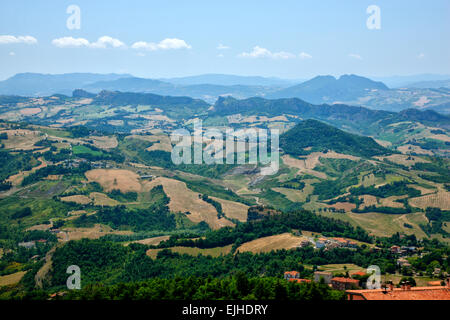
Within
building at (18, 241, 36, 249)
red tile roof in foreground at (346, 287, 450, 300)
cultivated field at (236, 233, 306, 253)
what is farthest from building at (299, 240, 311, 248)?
building at (18, 241, 36, 249)

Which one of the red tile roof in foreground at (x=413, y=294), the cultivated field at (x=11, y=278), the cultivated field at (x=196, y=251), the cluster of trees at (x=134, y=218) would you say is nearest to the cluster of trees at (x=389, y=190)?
the cluster of trees at (x=134, y=218)

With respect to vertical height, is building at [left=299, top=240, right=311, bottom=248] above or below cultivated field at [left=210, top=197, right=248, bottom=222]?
above

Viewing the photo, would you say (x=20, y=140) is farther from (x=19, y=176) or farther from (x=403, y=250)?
(x=403, y=250)

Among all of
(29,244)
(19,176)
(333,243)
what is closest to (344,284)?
(333,243)

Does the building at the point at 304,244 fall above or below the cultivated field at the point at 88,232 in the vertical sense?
above

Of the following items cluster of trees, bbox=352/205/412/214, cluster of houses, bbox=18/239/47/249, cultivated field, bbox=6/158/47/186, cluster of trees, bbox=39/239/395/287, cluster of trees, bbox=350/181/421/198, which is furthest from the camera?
cluster of trees, bbox=350/181/421/198

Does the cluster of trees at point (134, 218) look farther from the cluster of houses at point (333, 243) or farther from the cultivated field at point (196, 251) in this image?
the cluster of houses at point (333, 243)

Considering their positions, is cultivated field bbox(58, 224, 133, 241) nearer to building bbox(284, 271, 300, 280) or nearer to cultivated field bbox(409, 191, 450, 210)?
building bbox(284, 271, 300, 280)

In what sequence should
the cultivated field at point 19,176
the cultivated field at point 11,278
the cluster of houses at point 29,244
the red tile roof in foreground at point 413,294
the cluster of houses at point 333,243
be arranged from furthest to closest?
the cultivated field at point 19,176, the cluster of houses at point 29,244, the cluster of houses at point 333,243, the cultivated field at point 11,278, the red tile roof in foreground at point 413,294
